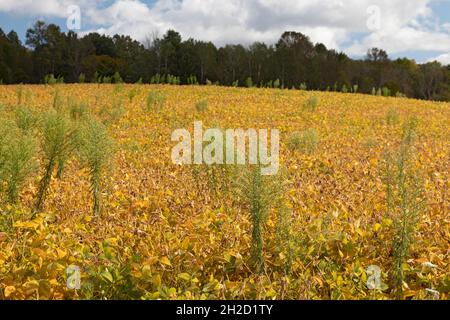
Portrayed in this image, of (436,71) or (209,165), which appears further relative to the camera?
(436,71)

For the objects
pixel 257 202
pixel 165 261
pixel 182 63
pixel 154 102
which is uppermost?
pixel 182 63

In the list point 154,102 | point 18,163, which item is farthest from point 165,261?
point 154,102

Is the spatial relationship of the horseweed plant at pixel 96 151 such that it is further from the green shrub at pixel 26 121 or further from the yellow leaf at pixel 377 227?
the green shrub at pixel 26 121

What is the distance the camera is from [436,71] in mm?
59062

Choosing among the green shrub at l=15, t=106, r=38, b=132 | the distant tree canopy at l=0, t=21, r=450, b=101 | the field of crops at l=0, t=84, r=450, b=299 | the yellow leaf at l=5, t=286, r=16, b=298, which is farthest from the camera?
the distant tree canopy at l=0, t=21, r=450, b=101

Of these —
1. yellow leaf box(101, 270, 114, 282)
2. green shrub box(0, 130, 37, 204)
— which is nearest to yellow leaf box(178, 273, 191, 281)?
yellow leaf box(101, 270, 114, 282)

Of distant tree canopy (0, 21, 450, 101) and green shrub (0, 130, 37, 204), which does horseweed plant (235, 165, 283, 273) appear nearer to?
green shrub (0, 130, 37, 204)

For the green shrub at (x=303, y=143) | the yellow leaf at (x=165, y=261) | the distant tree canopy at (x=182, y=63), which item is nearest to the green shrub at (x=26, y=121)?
the green shrub at (x=303, y=143)

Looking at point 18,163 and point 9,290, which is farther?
point 18,163

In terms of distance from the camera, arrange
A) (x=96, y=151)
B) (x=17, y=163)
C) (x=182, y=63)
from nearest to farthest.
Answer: (x=17, y=163) < (x=96, y=151) < (x=182, y=63)

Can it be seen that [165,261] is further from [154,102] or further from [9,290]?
[154,102]
